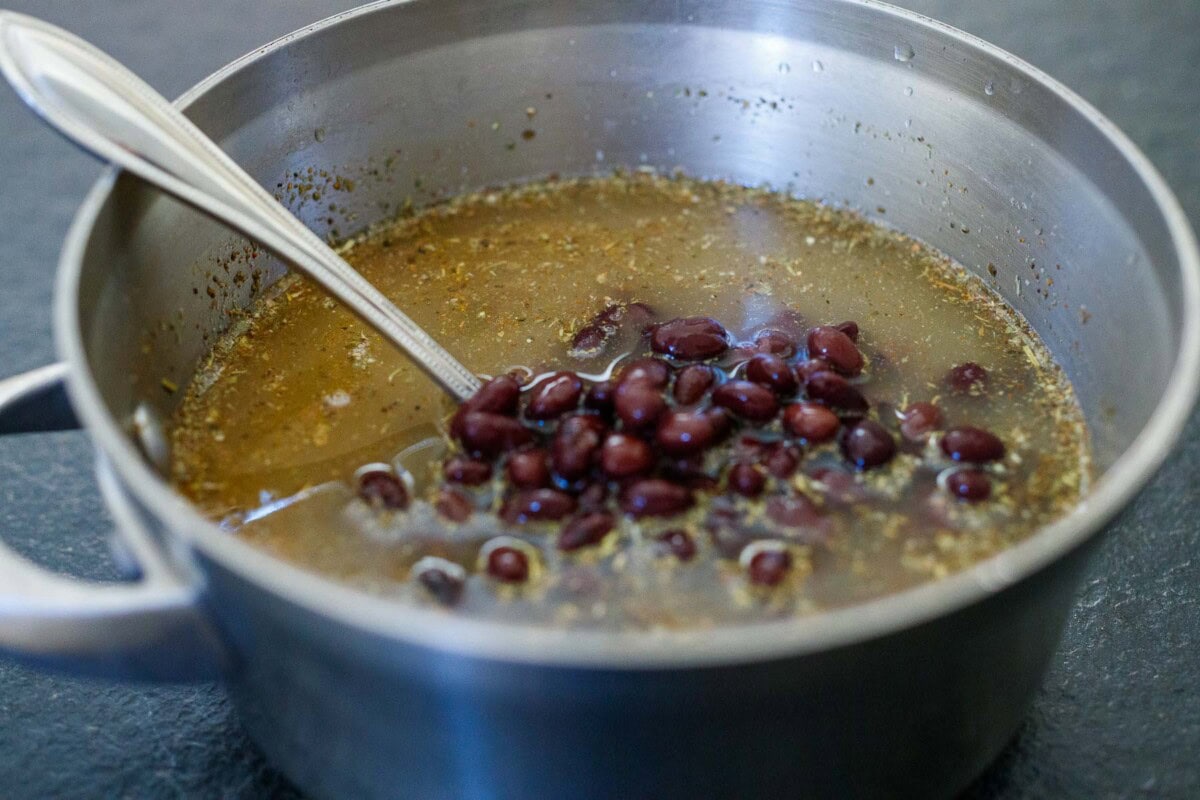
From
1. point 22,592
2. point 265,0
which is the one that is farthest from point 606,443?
point 265,0

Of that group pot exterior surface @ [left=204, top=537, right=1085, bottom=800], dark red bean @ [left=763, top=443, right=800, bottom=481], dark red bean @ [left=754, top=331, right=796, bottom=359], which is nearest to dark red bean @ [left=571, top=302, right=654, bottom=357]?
dark red bean @ [left=754, top=331, right=796, bottom=359]

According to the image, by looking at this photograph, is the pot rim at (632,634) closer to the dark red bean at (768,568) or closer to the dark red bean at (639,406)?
the dark red bean at (768,568)

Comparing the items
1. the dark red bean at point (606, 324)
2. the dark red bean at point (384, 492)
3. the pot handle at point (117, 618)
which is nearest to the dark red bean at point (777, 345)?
the dark red bean at point (606, 324)

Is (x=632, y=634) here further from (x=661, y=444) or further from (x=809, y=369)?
(x=809, y=369)

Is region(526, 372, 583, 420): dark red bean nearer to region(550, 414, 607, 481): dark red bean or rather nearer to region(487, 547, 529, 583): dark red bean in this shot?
region(550, 414, 607, 481): dark red bean

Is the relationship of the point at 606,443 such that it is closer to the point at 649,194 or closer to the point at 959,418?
the point at 959,418

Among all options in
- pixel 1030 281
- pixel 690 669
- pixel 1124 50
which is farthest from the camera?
pixel 1124 50

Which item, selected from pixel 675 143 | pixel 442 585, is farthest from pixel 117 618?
pixel 675 143
